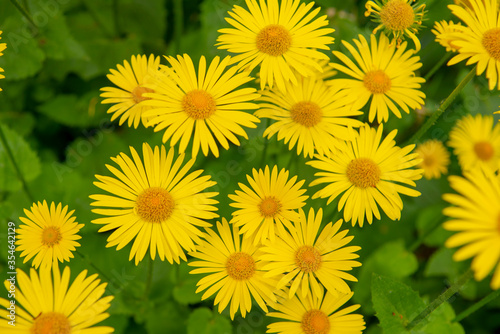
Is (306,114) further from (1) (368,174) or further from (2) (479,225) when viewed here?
(2) (479,225)

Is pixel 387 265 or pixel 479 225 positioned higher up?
pixel 387 265

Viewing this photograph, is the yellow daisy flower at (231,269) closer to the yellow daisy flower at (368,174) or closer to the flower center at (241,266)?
the flower center at (241,266)

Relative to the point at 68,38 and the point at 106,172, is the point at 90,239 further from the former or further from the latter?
the point at 68,38

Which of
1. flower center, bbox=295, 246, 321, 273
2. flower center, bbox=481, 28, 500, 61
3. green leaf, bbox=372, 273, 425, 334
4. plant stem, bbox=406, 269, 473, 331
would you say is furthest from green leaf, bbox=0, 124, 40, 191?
flower center, bbox=481, 28, 500, 61

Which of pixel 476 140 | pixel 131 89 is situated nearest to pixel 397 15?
pixel 131 89

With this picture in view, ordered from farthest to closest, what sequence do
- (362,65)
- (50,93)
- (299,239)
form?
(50,93) → (362,65) → (299,239)

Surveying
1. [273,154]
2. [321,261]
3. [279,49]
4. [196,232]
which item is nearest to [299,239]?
[321,261]

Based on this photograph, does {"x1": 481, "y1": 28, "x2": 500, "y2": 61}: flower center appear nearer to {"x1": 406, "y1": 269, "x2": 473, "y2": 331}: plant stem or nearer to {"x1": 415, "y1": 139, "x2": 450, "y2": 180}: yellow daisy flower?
{"x1": 406, "y1": 269, "x2": 473, "y2": 331}: plant stem
